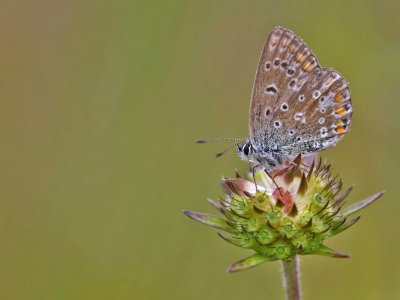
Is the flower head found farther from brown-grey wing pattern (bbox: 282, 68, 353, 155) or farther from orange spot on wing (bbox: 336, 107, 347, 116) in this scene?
orange spot on wing (bbox: 336, 107, 347, 116)

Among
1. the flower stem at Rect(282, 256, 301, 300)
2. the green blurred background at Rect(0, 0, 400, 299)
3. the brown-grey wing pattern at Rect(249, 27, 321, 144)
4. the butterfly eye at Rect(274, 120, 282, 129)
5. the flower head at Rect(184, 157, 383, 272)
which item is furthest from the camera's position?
the green blurred background at Rect(0, 0, 400, 299)

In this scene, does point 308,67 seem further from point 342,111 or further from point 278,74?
point 342,111

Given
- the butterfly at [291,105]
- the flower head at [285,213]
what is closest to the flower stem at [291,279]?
the flower head at [285,213]

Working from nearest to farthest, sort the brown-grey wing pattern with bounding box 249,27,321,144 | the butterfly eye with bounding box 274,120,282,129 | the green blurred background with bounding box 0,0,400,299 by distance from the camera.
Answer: the brown-grey wing pattern with bounding box 249,27,321,144 < the butterfly eye with bounding box 274,120,282,129 < the green blurred background with bounding box 0,0,400,299

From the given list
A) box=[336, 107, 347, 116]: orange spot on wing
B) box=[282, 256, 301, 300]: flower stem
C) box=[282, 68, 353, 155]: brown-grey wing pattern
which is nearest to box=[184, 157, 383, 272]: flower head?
box=[282, 256, 301, 300]: flower stem

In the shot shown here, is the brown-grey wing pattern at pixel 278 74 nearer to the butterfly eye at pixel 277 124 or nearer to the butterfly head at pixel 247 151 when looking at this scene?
the butterfly eye at pixel 277 124

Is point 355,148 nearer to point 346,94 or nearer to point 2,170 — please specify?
point 346,94
